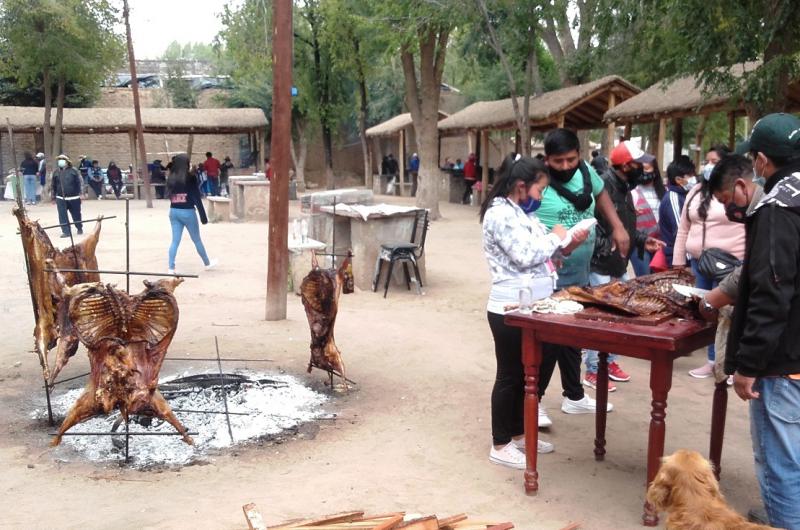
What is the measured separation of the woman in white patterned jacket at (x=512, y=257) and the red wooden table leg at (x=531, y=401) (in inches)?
11.2

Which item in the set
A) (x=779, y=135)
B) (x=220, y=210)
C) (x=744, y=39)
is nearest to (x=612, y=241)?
(x=779, y=135)

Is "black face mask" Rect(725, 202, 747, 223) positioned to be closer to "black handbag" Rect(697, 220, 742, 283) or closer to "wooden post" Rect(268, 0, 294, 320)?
"black handbag" Rect(697, 220, 742, 283)

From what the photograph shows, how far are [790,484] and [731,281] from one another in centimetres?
90

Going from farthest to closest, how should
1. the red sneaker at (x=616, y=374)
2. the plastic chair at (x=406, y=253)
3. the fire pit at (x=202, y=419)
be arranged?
the plastic chair at (x=406, y=253), the red sneaker at (x=616, y=374), the fire pit at (x=202, y=419)

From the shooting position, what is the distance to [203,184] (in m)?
28.5

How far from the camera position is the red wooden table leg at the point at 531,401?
3.97m

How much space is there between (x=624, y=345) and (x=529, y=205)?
1088 millimetres

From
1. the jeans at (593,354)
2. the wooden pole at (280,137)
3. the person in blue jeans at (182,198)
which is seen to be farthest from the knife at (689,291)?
the person in blue jeans at (182,198)

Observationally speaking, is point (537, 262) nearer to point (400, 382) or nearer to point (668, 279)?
point (668, 279)

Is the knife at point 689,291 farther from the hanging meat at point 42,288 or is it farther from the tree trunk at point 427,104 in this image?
the tree trunk at point 427,104

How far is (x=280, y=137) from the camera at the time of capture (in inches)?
316

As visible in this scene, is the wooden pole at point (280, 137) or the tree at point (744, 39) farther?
the tree at point (744, 39)

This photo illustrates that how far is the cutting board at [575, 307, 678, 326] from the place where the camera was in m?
3.69

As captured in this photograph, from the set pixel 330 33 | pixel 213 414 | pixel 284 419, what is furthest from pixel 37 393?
pixel 330 33
